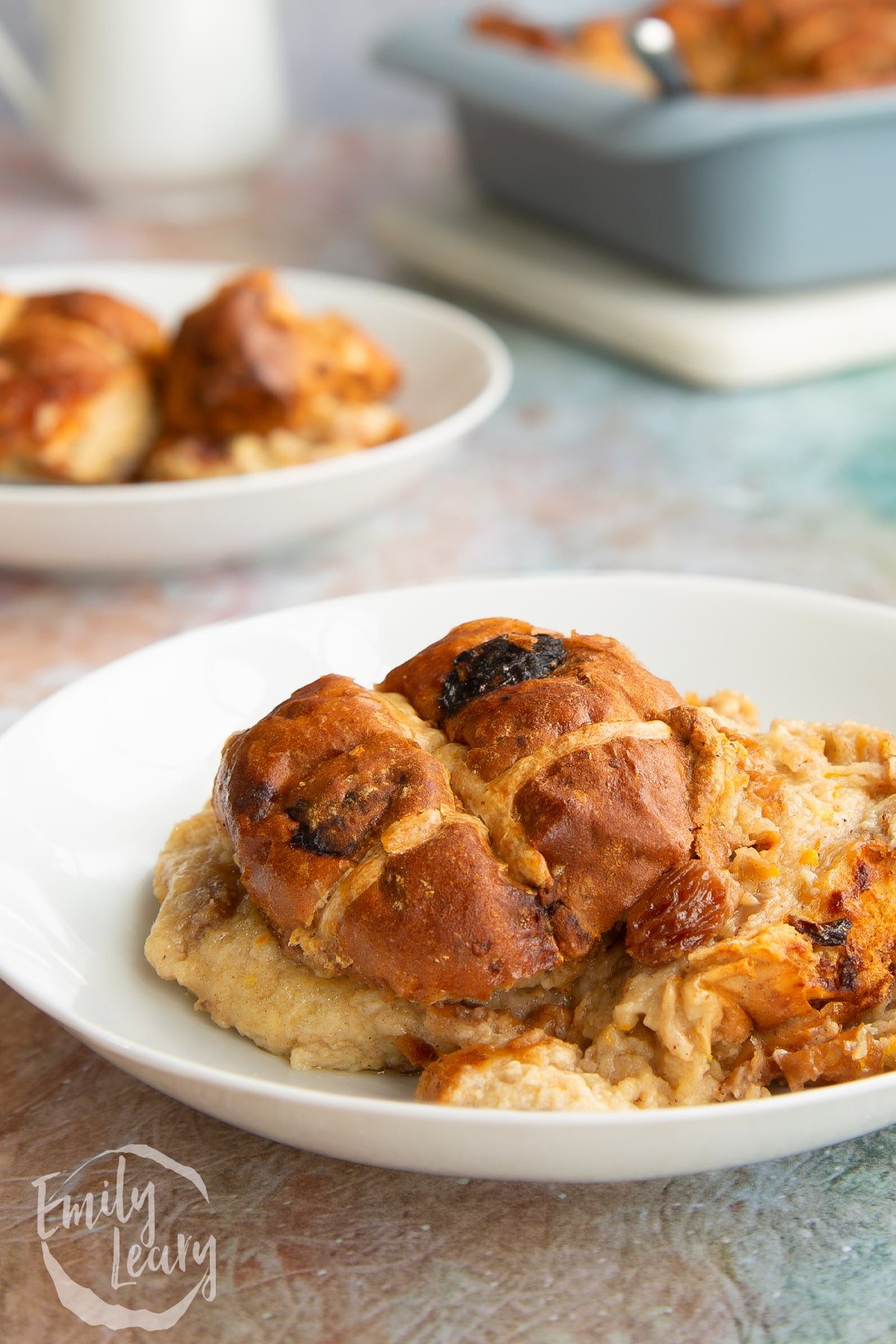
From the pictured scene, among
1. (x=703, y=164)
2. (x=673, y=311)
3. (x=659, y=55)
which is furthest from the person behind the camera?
(x=673, y=311)

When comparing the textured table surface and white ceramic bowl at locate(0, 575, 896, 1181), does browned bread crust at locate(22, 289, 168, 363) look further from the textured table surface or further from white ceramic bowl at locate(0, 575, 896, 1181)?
white ceramic bowl at locate(0, 575, 896, 1181)

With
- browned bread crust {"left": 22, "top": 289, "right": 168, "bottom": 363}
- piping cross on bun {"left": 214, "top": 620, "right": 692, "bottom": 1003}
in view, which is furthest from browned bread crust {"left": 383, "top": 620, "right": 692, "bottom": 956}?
browned bread crust {"left": 22, "top": 289, "right": 168, "bottom": 363}

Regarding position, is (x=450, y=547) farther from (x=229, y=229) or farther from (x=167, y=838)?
(x=229, y=229)

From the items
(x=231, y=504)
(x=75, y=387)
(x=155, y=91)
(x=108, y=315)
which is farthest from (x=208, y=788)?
(x=155, y=91)

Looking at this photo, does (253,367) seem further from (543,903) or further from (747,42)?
(747,42)

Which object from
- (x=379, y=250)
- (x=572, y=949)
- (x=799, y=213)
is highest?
(x=572, y=949)

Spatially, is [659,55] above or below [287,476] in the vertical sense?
above

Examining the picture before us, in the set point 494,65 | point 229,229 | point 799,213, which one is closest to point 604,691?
point 799,213
